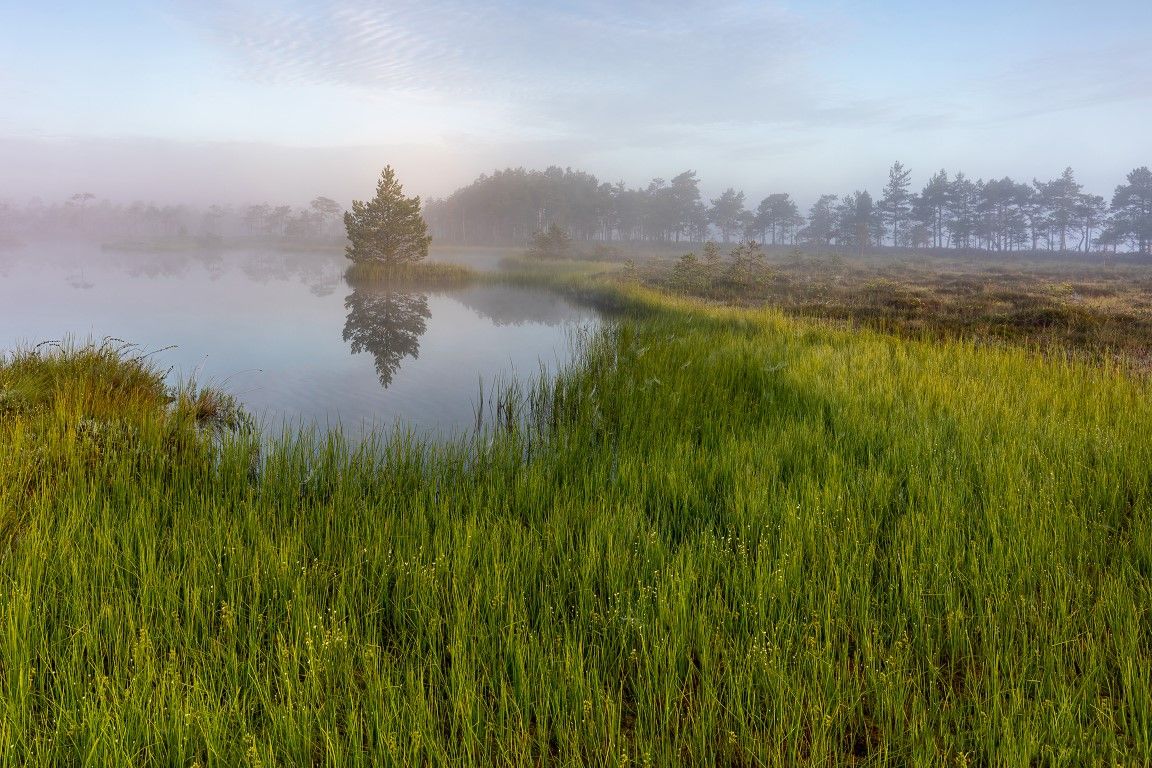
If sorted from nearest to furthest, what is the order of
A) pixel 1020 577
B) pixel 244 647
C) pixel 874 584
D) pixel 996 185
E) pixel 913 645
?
pixel 244 647 < pixel 913 645 < pixel 1020 577 < pixel 874 584 < pixel 996 185

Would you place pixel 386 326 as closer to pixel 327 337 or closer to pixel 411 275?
pixel 327 337

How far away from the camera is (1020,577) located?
381cm

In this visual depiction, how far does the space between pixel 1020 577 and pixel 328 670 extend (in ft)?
13.7

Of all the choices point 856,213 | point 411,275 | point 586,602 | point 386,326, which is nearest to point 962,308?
point 386,326

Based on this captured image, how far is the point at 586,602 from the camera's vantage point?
3840mm

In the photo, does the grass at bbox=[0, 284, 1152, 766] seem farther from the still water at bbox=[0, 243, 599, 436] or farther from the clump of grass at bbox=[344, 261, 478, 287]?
the clump of grass at bbox=[344, 261, 478, 287]

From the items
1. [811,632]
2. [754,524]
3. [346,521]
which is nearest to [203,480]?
[346,521]

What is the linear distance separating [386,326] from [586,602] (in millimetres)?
22474

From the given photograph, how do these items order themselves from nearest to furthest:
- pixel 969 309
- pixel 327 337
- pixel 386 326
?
1. pixel 327 337
2. pixel 969 309
3. pixel 386 326

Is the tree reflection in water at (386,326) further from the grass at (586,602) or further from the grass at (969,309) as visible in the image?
the grass at (969,309)

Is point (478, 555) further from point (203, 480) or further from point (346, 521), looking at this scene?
point (203, 480)

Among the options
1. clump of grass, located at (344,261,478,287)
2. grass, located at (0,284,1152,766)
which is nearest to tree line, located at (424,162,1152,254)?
clump of grass, located at (344,261,478,287)

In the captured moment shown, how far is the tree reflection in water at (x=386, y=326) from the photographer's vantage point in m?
18.0

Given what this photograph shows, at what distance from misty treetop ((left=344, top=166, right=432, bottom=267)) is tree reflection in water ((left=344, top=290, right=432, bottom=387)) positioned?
9.69m
